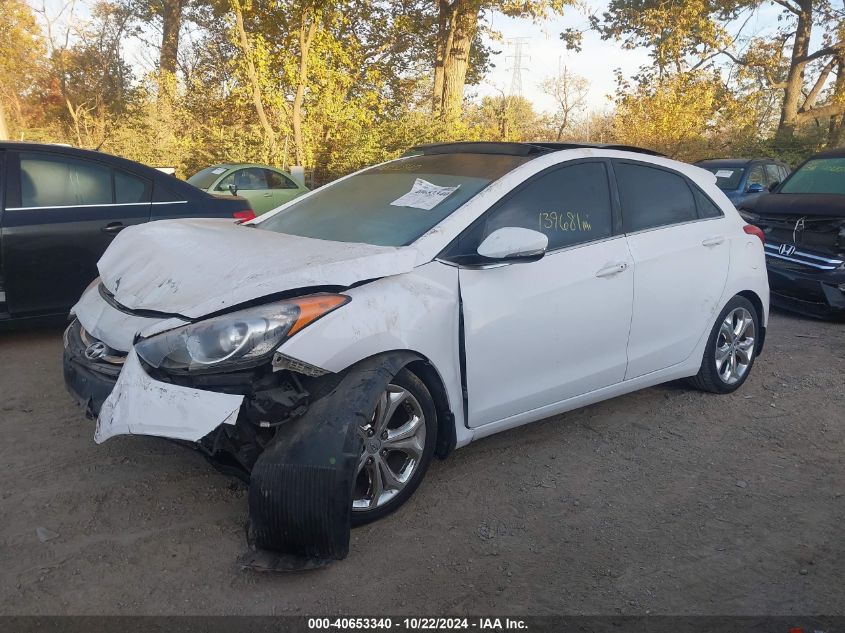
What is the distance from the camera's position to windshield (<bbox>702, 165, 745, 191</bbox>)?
11367mm

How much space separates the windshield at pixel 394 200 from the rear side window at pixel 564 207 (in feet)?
0.57

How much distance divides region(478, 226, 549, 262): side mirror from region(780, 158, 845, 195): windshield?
5752 mm

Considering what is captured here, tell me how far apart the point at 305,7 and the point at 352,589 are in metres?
15.8

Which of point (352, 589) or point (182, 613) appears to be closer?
point (182, 613)

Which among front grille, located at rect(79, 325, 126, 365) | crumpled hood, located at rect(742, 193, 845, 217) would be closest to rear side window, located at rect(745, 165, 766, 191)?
crumpled hood, located at rect(742, 193, 845, 217)

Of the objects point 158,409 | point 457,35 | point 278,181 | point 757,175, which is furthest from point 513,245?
point 457,35

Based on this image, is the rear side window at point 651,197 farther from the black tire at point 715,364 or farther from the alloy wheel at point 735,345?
the alloy wheel at point 735,345

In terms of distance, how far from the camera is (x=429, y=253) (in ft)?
10.4

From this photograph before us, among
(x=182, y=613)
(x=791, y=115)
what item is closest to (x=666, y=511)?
(x=182, y=613)

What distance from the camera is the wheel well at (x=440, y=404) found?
3070 mm

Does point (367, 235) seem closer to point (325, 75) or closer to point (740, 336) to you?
point (740, 336)

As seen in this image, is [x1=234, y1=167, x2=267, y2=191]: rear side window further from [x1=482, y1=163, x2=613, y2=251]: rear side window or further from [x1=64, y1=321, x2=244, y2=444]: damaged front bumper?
[x1=64, y1=321, x2=244, y2=444]: damaged front bumper

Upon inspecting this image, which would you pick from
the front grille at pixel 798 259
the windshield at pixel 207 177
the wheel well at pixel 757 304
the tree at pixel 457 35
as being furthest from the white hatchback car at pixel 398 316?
the tree at pixel 457 35

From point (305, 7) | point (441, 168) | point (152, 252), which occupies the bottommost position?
point (152, 252)
